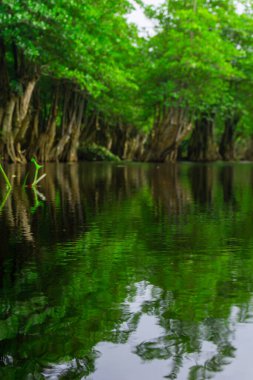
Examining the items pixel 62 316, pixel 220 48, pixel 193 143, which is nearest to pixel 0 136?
pixel 220 48

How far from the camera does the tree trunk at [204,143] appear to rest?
4756 centimetres

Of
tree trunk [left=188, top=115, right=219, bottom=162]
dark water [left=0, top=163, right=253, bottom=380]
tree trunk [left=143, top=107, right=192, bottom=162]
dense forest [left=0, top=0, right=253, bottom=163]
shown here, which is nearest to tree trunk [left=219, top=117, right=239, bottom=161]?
dense forest [left=0, top=0, right=253, bottom=163]

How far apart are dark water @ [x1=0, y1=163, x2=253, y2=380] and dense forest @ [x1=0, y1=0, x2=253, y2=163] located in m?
14.5

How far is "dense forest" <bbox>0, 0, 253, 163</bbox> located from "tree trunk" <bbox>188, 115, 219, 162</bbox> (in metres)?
0.08

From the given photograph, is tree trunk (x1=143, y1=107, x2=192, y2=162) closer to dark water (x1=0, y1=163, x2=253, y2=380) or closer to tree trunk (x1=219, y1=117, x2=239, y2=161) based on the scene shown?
tree trunk (x1=219, y1=117, x2=239, y2=161)

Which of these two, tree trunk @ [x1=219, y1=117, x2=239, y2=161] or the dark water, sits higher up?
tree trunk @ [x1=219, y1=117, x2=239, y2=161]

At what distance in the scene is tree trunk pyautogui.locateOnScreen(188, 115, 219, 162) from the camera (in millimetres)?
47562

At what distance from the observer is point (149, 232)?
517 cm

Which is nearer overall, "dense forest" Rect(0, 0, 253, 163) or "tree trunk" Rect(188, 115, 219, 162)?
"dense forest" Rect(0, 0, 253, 163)

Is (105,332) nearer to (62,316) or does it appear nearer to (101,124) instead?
(62,316)

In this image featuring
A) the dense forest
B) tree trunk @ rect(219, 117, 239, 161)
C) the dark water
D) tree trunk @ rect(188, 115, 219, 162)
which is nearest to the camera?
the dark water

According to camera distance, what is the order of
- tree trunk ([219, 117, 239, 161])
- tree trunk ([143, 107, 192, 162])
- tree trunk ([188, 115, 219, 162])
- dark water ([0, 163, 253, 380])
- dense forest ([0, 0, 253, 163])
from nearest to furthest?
dark water ([0, 163, 253, 380])
dense forest ([0, 0, 253, 163])
tree trunk ([143, 107, 192, 162])
tree trunk ([188, 115, 219, 162])
tree trunk ([219, 117, 239, 161])

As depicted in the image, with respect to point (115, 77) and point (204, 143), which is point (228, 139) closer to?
point (204, 143)

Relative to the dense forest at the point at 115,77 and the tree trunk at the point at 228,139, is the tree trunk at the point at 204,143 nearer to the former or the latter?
the dense forest at the point at 115,77
